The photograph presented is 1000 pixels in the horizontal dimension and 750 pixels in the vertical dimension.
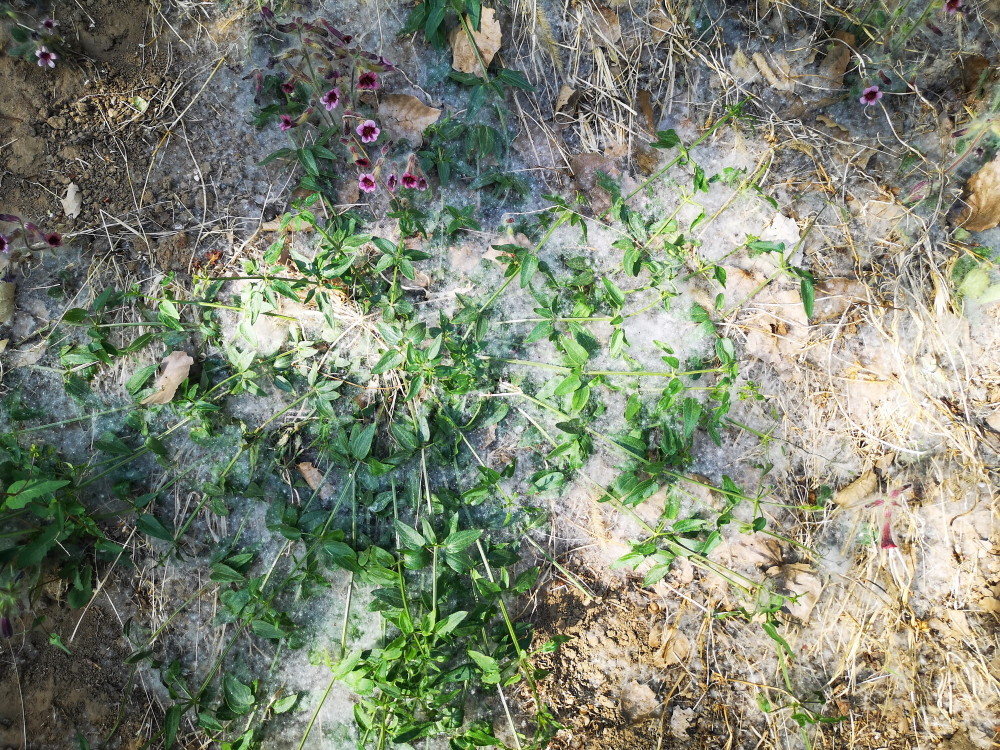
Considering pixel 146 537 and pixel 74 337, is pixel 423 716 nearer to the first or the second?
pixel 146 537

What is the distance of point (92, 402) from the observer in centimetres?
228

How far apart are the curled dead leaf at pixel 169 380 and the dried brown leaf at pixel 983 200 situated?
3.00m

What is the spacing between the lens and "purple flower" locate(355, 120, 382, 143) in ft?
7.36

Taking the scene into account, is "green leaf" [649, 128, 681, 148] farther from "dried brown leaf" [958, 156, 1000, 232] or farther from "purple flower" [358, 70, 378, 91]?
"dried brown leaf" [958, 156, 1000, 232]

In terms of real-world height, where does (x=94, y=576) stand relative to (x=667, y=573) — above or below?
below

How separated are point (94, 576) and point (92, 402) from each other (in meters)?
0.61

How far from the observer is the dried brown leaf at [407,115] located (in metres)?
2.44

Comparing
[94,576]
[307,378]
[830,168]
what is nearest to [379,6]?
[307,378]

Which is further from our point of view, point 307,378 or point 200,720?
point 307,378

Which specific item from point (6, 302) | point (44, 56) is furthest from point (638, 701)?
point (44, 56)

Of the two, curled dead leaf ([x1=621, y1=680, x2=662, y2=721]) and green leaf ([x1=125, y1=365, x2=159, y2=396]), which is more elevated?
green leaf ([x1=125, y1=365, x2=159, y2=396])

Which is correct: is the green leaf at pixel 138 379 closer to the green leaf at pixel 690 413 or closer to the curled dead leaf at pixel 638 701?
the green leaf at pixel 690 413

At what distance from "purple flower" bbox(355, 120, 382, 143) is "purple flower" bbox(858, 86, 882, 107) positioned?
1.86 metres

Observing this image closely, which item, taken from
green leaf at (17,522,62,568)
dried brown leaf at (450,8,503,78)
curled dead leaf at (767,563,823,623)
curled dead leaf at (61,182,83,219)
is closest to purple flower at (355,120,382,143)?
dried brown leaf at (450,8,503,78)
